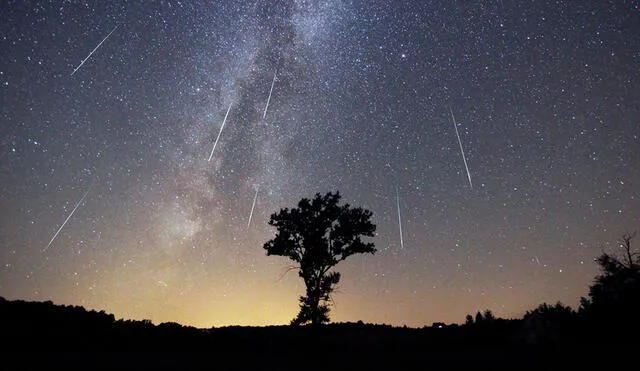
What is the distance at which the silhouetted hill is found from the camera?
13.0 meters

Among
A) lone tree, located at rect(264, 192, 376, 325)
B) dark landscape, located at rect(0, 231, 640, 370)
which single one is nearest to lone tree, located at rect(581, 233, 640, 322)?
dark landscape, located at rect(0, 231, 640, 370)

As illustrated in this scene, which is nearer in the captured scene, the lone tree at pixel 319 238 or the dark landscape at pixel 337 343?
the dark landscape at pixel 337 343

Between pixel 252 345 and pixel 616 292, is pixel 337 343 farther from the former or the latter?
pixel 616 292

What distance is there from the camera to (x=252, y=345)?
1830 centimetres

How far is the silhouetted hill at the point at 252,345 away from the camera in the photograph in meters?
13.0

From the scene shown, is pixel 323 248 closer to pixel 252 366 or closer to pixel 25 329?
pixel 252 366

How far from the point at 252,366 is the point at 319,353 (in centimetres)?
441

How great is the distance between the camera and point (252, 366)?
43.0ft

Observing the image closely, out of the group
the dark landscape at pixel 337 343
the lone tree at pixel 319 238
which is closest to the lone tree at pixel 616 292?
the dark landscape at pixel 337 343

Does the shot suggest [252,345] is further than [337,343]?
No

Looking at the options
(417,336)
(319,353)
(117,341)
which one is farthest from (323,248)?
(117,341)

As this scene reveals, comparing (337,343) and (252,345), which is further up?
(337,343)

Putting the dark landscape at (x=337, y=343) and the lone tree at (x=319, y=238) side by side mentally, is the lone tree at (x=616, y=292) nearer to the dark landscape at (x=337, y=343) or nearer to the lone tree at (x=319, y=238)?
the dark landscape at (x=337, y=343)

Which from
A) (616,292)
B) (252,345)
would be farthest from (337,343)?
(616,292)
